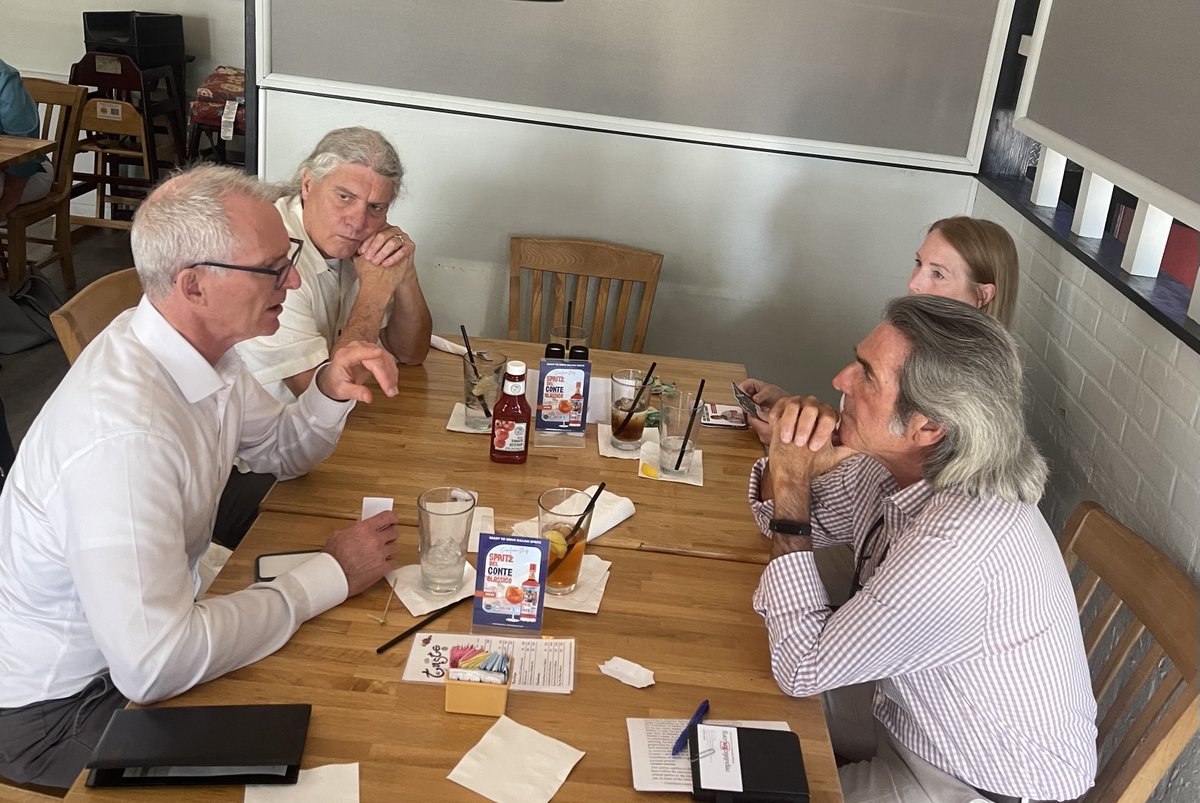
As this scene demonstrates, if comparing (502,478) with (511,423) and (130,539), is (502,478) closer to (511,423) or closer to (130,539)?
(511,423)

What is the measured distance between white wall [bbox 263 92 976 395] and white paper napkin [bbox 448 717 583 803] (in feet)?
8.16

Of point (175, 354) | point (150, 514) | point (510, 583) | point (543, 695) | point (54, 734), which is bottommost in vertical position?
point (54, 734)

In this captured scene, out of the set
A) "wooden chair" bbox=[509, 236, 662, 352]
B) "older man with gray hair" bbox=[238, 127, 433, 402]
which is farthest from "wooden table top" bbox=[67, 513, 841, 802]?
"wooden chair" bbox=[509, 236, 662, 352]

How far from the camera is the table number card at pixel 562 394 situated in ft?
7.62

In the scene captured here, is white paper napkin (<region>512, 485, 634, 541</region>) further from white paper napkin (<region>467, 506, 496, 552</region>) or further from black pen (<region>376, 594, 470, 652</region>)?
black pen (<region>376, 594, 470, 652</region>)

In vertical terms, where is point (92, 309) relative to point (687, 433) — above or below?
above

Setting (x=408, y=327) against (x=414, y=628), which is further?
(x=408, y=327)

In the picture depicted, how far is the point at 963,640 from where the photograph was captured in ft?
5.32

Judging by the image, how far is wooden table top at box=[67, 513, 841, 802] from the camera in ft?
4.41

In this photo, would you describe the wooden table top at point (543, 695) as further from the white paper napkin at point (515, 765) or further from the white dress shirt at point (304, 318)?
the white dress shirt at point (304, 318)

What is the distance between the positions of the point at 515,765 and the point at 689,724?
0.25 metres

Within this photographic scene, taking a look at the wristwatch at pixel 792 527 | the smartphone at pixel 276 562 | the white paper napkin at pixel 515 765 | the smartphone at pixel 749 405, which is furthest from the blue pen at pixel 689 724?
the smartphone at pixel 749 405

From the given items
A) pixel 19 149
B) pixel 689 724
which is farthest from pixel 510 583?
pixel 19 149

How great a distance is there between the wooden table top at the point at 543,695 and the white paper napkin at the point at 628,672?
0.01 metres
